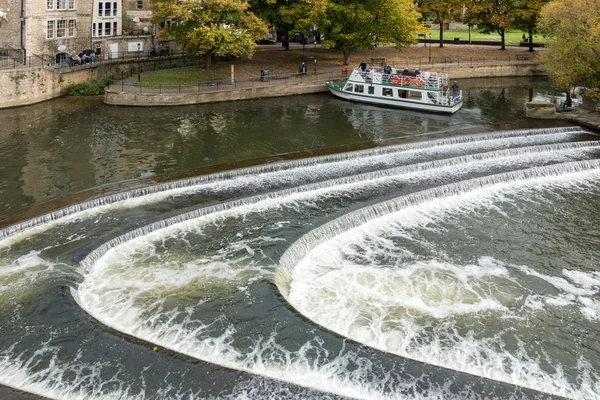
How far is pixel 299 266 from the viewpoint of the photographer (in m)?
24.5

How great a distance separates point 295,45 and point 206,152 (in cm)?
4672

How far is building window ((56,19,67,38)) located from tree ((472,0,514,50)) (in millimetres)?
49182

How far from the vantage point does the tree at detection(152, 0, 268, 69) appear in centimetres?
5531

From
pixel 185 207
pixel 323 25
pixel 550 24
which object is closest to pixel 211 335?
pixel 185 207

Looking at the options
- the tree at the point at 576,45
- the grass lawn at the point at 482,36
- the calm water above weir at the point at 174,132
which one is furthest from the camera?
the grass lawn at the point at 482,36

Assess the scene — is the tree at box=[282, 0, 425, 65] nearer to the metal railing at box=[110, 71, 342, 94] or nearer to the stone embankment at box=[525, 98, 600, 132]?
the metal railing at box=[110, 71, 342, 94]

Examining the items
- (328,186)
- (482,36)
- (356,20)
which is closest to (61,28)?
(356,20)

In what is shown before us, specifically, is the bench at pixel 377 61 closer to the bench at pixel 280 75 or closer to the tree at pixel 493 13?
the bench at pixel 280 75

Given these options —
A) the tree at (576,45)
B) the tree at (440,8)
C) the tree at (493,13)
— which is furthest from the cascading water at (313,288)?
the tree at (440,8)

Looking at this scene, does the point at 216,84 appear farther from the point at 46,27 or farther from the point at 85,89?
the point at 46,27

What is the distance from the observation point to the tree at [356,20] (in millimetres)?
63656

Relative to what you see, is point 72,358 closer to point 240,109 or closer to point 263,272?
point 263,272

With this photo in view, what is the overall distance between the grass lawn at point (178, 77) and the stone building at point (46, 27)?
27.0 ft

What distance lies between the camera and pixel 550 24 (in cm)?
5369
